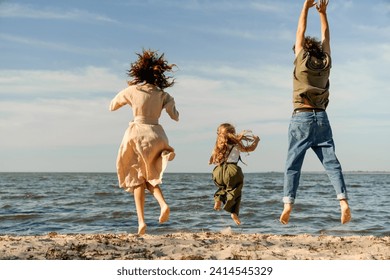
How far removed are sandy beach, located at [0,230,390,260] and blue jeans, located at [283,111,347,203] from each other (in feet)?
2.80

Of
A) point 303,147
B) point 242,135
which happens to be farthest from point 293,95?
point 242,135

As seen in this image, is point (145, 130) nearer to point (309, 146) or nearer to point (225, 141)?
point (225, 141)

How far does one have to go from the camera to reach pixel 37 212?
15.4 m

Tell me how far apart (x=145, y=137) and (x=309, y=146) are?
2075 mm

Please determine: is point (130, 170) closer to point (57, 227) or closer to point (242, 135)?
point (242, 135)

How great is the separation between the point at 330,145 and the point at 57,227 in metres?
8.27

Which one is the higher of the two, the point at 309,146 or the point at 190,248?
the point at 309,146

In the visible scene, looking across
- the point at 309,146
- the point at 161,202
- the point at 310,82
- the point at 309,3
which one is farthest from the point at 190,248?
the point at 309,3

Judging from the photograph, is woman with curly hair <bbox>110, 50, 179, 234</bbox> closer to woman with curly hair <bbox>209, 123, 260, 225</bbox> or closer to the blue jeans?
woman with curly hair <bbox>209, 123, 260, 225</bbox>

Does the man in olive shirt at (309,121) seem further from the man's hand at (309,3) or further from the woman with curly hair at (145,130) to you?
the woman with curly hair at (145,130)

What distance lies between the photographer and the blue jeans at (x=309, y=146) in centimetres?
564

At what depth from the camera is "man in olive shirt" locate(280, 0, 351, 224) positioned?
564 centimetres

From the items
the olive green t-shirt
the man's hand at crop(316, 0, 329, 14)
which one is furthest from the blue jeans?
the man's hand at crop(316, 0, 329, 14)

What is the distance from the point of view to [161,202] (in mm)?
6406
